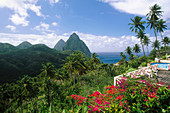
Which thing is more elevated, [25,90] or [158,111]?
[158,111]

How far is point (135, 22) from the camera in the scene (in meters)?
27.5

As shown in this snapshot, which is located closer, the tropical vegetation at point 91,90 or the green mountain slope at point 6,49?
the tropical vegetation at point 91,90

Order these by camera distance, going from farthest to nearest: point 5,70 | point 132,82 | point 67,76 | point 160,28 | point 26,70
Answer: point 26,70 → point 5,70 → point 67,76 → point 160,28 → point 132,82

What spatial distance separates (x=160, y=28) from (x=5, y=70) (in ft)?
391

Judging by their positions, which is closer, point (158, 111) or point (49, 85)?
point (158, 111)

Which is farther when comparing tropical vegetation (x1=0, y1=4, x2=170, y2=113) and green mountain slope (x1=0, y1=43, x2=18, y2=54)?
green mountain slope (x1=0, y1=43, x2=18, y2=54)

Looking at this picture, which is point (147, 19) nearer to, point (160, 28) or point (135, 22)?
point (135, 22)

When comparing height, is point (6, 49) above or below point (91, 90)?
above

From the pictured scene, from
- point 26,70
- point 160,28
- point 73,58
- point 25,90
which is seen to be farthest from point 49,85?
point 26,70

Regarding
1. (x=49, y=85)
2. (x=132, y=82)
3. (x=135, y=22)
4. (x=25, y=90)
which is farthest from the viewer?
Result: (x=135, y=22)

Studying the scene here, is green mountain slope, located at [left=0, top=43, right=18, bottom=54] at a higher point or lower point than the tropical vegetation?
higher

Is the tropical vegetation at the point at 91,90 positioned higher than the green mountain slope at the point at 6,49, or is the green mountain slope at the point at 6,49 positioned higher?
the green mountain slope at the point at 6,49

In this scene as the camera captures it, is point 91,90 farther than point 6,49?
No

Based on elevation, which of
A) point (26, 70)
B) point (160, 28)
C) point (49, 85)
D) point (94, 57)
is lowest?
point (26, 70)
